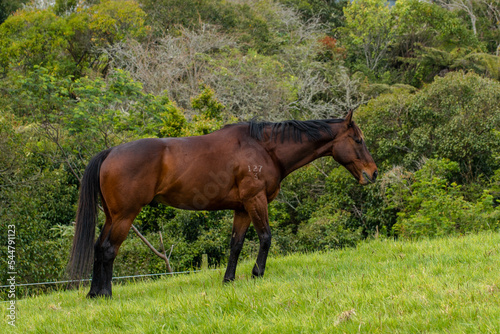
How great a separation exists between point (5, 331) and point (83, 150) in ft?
30.3

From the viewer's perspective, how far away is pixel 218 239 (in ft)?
49.5

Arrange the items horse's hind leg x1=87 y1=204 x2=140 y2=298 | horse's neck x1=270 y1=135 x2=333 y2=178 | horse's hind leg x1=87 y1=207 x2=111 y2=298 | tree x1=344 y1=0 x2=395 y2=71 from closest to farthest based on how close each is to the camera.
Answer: horse's hind leg x1=87 y1=204 x2=140 y2=298, horse's hind leg x1=87 y1=207 x2=111 y2=298, horse's neck x1=270 y1=135 x2=333 y2=178, tree x1=344 y1=0 x2=395 y2=71

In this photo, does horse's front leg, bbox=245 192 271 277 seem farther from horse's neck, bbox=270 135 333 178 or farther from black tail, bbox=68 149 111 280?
black tail, bbox=68 149 111 280

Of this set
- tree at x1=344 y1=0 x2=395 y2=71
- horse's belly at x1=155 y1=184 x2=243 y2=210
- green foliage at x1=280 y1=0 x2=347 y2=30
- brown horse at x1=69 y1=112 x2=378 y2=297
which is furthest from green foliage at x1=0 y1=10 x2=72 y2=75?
horse's belly at x1=155 y1=184 x2=243 y2=210

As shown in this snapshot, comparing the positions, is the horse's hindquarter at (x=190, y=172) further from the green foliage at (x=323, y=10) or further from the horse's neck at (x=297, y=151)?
the green foliage at (x=323, y=10)

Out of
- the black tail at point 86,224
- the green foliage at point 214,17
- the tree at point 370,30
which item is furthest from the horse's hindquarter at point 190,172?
the tree at point 370,30

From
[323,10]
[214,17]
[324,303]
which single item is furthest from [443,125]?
[323,10]

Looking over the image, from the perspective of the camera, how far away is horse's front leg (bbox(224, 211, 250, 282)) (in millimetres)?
6137

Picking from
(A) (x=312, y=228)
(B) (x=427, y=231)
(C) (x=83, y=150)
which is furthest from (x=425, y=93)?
(C) (x=83, y=150)

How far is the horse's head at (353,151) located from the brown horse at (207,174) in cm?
1

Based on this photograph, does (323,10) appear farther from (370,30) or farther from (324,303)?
(324,303)

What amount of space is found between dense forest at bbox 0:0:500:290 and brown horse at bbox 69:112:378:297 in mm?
5050

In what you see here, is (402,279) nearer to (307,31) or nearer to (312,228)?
(312,228)

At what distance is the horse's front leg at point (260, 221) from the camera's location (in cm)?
609
